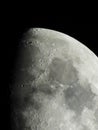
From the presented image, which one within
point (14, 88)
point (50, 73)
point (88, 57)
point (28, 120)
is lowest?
point (28, 120)

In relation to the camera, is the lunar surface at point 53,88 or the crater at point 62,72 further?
the crater at point 62,72

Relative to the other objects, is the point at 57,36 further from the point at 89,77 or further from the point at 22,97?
the point at 22,97

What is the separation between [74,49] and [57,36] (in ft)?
0.71

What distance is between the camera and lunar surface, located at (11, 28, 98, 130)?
302 centimetres

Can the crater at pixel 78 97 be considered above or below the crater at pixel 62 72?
below

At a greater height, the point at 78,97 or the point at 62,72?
the point at 62,72

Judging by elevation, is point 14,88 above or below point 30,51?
below

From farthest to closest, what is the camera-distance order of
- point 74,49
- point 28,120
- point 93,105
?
point 74,49 → point 93,105 → point 28,120

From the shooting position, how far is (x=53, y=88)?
10.3ft

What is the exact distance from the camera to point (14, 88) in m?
3.11

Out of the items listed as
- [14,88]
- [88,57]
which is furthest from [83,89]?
[14,88]

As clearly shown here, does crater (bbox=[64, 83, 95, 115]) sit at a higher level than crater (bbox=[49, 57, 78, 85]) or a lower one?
lower

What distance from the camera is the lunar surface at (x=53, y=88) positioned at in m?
3.02

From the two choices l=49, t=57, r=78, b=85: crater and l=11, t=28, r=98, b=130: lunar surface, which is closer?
l=11, t=28, r=98, b=130: lunar surface
